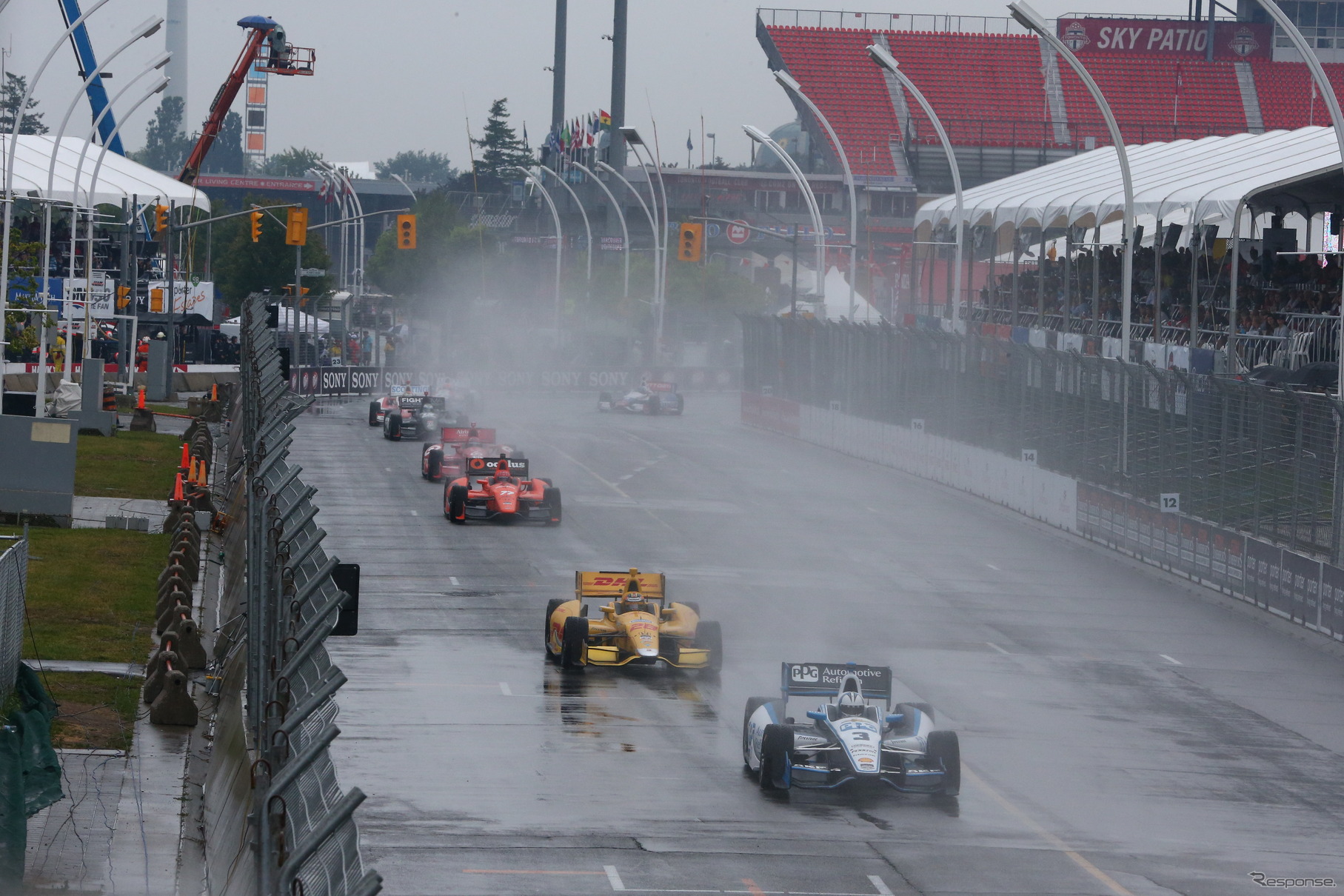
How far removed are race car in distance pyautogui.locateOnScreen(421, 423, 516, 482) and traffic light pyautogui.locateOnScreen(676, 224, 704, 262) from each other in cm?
2288

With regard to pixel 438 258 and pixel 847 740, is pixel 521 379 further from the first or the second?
pixel 847 740

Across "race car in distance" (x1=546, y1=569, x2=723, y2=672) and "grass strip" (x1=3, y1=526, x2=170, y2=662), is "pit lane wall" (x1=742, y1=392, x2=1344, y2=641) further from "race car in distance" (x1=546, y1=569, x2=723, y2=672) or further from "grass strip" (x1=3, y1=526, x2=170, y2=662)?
"grass strip" (x1=3, y1=526, x2=170, y2=662)

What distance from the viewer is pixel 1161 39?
103250 millimetres

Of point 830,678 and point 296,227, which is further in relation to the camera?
point 296,227

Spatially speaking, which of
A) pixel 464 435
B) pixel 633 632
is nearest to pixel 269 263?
pixel 464 435

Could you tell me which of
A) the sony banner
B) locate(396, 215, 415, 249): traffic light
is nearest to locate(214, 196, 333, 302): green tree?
locate(396, 215, 415, 249): traffic light

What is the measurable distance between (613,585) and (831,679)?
5190 millimetres

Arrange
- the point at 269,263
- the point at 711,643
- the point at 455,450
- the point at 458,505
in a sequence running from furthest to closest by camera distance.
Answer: the point at 269,263, the point at 455,450, the point at 458,505, the point at 711,643

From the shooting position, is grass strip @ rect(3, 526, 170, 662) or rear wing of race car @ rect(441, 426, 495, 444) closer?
grass strip @ rect(3, 526, 170, 662)

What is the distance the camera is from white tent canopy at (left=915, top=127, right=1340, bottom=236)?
3712 cm

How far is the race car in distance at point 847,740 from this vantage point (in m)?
14.1

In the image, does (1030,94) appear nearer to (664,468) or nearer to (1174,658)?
(664,468)

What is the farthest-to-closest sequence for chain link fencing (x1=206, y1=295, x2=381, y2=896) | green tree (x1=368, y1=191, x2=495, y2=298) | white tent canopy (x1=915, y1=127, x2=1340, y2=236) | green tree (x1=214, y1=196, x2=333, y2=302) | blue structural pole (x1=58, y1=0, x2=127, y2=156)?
green tree (x1=368, y1=191, x2=495, y2=298) → green tree (x1=214, y1=196, x2=333, y2=302) → blue structural pole (x1=58, y1=0, x2=127, y2=156) → white tent canopy (x1=915, y1=127, x2=1340, y2=236) → chain link fencing (x1=206, y1=295, x2=381, y2=896)

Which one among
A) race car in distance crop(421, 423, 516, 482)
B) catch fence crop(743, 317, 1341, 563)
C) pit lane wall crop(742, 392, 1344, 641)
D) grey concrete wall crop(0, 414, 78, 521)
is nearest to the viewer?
pit lane wall crop(742, 392, 1344, 641)
